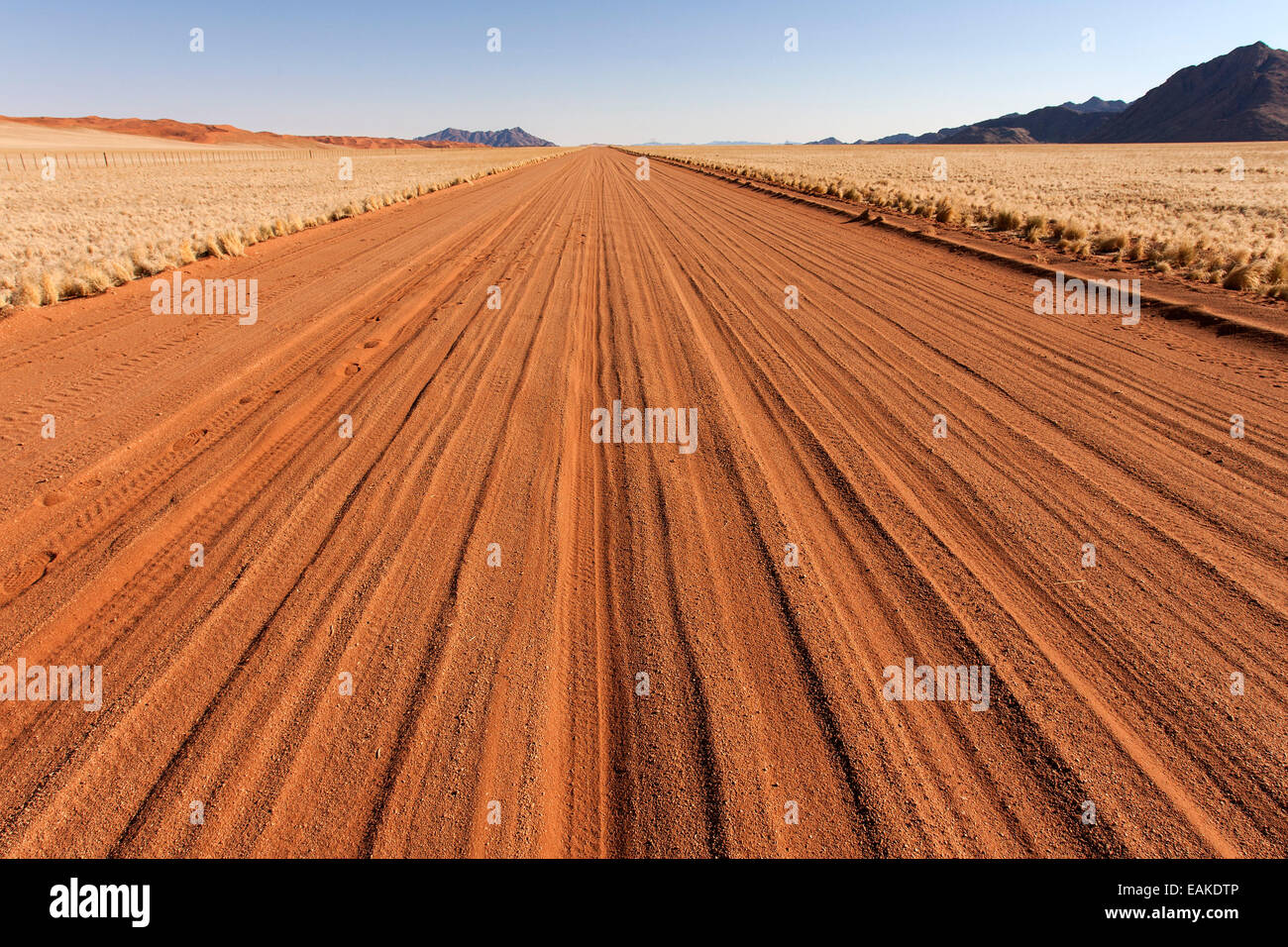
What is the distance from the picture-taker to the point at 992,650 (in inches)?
122


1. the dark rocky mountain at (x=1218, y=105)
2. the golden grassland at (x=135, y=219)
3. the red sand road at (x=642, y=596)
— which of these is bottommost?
the red sand road at (x=642, y=596)

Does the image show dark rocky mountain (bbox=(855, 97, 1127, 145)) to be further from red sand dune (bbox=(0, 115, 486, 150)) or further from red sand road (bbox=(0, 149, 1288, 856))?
red sand road (bbox=(0, 149, 1288, 856))

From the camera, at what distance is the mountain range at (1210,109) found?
112 m

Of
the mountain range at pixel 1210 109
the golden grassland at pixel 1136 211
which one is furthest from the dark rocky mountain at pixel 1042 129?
the golden grassland at pixel 1136 211

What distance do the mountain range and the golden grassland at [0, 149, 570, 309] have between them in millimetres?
153561

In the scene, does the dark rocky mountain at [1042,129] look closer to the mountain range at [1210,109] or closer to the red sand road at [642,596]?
the mountain range at [1210,109]

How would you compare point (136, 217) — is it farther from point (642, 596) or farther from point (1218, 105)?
point (1218, 105)

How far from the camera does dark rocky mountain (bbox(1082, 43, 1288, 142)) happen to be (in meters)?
112

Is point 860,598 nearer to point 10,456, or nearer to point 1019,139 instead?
point 10,456

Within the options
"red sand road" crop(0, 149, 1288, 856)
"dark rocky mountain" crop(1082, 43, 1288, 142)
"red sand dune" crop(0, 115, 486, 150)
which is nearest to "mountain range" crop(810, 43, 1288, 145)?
"dark rocky mountain" crop(1082, 43, 1288, 142)

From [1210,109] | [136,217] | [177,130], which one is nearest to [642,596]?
[136,217]

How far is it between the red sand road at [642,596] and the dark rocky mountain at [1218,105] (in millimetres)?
157129

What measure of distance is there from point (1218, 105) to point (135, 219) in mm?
184599

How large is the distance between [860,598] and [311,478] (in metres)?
4.07
